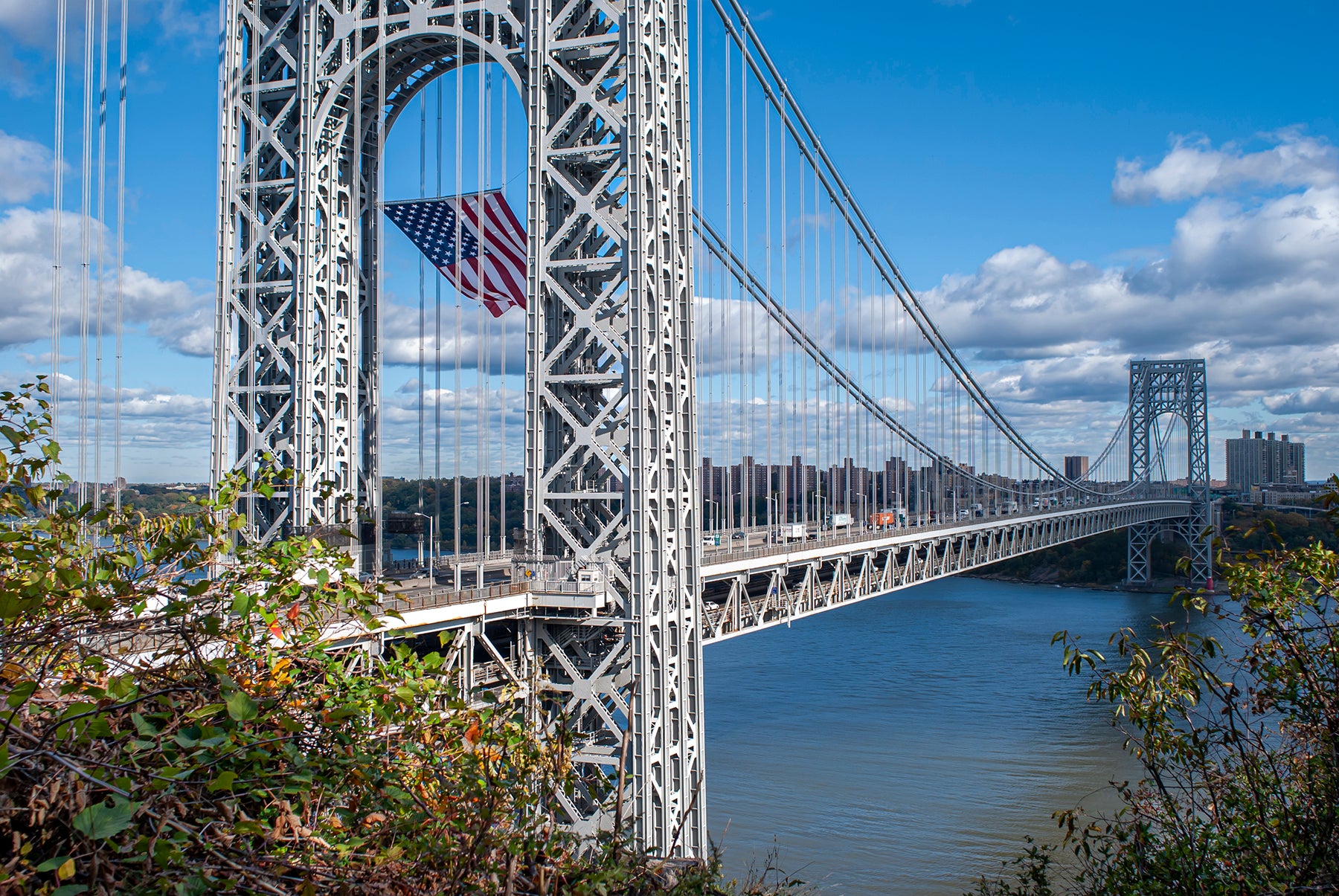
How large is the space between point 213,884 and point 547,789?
114 centimetres

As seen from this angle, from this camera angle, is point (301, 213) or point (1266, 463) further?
point (1266, 463)

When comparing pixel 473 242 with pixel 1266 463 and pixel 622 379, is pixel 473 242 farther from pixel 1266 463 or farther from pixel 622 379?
pixel 1266 463

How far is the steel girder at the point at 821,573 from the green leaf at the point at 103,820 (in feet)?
36.9

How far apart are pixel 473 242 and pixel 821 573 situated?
13.0 m

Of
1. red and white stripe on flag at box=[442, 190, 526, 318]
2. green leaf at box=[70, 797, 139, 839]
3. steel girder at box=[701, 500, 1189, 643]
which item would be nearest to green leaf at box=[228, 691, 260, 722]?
green leaf at box=[70, 797, 139, 839]

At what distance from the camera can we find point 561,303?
11.0m

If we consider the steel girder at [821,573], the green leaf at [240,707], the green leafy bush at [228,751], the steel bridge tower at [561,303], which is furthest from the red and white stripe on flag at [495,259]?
the green leaf at [240,707]

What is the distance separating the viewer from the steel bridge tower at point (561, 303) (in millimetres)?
10367

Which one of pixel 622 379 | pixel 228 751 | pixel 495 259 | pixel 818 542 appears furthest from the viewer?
pixel 818 542

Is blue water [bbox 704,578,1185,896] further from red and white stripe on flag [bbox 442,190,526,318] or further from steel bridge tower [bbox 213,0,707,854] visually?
red and white stripe on flag [bbox 442,190,526,318]

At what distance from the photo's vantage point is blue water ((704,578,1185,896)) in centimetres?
1570

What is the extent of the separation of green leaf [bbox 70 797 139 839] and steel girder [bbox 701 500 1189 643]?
11257mm

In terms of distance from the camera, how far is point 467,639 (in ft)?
32.4

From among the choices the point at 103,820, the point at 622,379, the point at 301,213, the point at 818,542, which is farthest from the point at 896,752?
the point at 103,820
